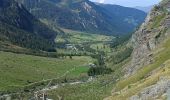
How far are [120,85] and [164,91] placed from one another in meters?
75.3

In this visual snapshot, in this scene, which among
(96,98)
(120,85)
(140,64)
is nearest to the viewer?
(120,85)

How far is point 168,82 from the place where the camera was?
82.4 m

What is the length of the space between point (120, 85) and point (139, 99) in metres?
66.3

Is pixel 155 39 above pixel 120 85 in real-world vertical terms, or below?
above

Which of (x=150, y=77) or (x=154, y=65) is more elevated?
(x=154, y=65)

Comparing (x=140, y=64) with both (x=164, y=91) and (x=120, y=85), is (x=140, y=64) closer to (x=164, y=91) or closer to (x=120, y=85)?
(x=120, y=85)

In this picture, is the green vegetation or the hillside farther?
the green vegetation

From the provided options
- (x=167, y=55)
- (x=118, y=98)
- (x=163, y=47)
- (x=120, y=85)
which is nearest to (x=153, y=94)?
(x=118, y=98)

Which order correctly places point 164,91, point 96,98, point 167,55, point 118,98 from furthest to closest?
1. point 96,98
2. point 167,55
3. point 118,98
4. point 164,91

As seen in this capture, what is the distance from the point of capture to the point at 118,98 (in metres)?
110

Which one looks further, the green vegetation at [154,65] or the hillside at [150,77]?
the green vegetation at [154,65]

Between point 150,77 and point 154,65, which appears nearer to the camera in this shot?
point 150,77

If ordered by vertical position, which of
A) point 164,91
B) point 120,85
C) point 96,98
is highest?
point 164,91

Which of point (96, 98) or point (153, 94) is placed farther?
point (96, 98)
